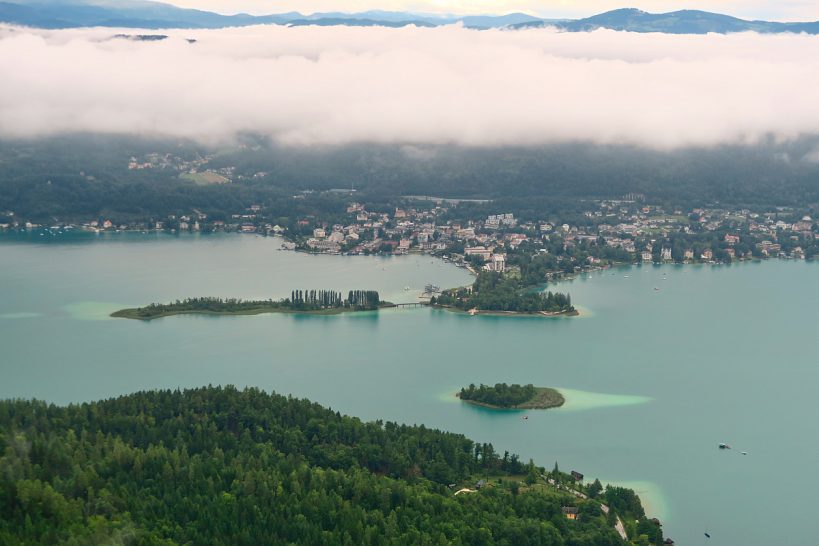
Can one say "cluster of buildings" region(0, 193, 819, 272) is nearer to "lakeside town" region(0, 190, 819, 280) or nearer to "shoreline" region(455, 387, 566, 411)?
"lakeside town" region(0, 190, 819, 280)

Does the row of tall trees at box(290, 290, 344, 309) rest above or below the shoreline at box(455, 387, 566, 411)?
above

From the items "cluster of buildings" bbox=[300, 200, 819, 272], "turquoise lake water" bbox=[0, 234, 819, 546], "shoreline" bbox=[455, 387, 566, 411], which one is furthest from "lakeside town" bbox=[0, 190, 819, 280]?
"shoreline" bbox=[455, 387, 566, 411]

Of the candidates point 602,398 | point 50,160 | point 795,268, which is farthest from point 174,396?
point 50,160

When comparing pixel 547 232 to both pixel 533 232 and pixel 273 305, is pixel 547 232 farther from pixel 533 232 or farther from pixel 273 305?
pixel 273 305

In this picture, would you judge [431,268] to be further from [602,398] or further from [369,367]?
[602,398]

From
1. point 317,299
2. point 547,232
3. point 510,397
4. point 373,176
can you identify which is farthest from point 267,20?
point 510,397

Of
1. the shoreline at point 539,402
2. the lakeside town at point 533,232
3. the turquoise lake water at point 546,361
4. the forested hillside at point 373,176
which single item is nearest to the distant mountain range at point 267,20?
the forested hillside at point 373,176
